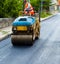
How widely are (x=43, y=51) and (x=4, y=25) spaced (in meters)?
13.2

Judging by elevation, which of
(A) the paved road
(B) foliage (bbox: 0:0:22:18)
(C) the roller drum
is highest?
(B) foliage (bbox: 0:0:22:18)

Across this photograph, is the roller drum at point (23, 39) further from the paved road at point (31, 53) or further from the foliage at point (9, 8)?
the foliage at point (9, 8)

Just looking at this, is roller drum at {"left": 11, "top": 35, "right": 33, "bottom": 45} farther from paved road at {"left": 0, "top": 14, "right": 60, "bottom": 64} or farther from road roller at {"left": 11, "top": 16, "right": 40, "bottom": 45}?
paved road at {"left": 0, "top": 14, "right": 60, "bottom": 64}

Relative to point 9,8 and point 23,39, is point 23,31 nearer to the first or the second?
point 23,39

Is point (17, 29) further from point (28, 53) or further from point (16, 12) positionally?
point (16, 12)

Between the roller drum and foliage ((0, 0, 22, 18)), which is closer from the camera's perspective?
the roller drum

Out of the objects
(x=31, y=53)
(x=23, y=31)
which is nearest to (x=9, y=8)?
(x=23, y=31)

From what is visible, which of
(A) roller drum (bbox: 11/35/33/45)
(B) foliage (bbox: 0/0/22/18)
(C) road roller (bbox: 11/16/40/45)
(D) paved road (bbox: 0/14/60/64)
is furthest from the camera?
(B) foliage (bbox: 0/0/22/18)

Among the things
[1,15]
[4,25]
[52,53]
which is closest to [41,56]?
[52,53]

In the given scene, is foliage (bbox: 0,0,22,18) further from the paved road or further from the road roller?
the road roller

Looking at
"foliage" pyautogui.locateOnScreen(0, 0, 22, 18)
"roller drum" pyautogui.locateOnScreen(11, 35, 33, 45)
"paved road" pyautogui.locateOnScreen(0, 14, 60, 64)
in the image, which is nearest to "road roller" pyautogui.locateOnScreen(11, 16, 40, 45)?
"roller drum" pyautogui.locateOnScreen(11, 35, 33, 45)

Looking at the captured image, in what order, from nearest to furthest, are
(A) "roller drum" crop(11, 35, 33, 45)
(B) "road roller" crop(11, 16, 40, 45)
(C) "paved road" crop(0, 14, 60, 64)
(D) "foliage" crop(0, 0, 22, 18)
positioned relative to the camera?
(C) "paved road" crop(0, 14, 60, 64) → (B) "road roller" crop(11, 16, 40, 45) → (A) "roller drum" crop(11, 35, 33, 45) → (D) "foliage" crop(0, 0, 22, 18)

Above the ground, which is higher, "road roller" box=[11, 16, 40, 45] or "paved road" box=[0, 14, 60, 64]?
"road roller" box=[11, 16, 40, 45]

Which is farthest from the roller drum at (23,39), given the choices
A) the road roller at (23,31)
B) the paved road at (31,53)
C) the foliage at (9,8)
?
the foliage at (9,8)
